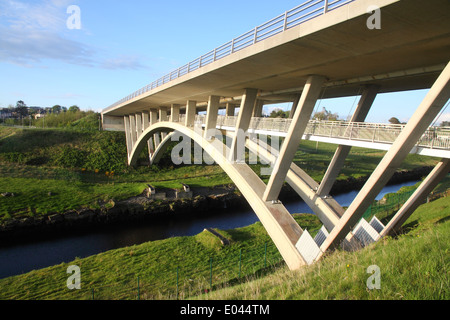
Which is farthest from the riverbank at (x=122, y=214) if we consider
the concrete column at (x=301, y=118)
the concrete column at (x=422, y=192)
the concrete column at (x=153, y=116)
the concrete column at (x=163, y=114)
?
the concrete column at (x=422, y=192)

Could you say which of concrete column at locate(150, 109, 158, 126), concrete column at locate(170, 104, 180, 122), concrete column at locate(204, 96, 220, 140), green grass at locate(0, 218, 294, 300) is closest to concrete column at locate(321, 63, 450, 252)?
green grass at locate(0, 218, 294, 300)

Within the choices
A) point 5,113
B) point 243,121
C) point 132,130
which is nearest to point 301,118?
point 243,121

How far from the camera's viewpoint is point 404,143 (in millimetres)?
6355

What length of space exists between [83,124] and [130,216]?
34.2 metres

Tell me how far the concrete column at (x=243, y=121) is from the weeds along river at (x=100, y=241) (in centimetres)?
934

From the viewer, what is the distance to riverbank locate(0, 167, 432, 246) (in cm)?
1845

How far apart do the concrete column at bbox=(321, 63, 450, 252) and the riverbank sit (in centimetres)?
1796

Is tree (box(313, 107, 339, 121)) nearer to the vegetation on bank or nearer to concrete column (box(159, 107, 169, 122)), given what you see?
the vegetation on bank

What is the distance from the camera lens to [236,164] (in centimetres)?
1303

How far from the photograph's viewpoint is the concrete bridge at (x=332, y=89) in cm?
586

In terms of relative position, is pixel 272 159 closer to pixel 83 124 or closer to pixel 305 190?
pixel 305 190

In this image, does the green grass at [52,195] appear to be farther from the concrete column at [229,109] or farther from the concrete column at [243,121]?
the concrete column at [243,121]
